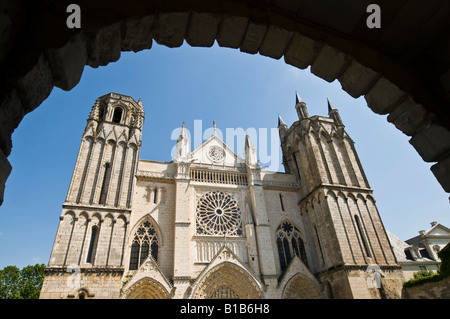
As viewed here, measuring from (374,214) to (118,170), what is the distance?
53.8 ft

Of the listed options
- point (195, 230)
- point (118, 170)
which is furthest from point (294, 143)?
point (118, 170)

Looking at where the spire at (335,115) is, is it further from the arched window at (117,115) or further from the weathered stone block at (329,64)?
the weathered stone block at (329,64)

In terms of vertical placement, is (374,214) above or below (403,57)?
above

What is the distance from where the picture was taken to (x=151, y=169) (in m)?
17.0

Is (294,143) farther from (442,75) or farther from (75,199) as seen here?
(442,75)

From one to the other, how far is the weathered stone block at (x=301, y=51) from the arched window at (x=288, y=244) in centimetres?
1528

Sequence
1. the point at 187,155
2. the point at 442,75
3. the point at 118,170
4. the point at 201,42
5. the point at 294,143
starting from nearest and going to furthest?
the point at 442,75, the point at 201,42, the point at 118,170, the point at 187,155, the point at 294,143

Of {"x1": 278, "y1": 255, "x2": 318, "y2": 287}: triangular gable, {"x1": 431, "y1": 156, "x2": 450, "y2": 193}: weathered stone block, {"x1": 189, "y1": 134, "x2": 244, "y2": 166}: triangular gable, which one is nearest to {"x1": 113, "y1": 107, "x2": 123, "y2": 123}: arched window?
{"x1": 189, "y1": 134, "x2": 244, "y2": 166}: triangular gable

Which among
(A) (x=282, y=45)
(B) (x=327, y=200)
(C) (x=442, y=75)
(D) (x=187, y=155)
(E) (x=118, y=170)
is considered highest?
(D) (x=187, y=155)

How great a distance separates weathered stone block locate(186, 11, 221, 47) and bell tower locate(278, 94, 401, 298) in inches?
577

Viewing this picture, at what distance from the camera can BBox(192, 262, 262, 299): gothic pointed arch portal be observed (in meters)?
13.9

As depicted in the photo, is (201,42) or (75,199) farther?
(75,199)

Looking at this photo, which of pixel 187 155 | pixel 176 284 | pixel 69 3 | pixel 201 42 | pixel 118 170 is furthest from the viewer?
pixel 187 155

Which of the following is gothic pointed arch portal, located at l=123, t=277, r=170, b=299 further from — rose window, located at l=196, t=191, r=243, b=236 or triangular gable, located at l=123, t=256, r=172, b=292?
rose window, located at l=196, t=191, r=243, b=236
